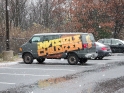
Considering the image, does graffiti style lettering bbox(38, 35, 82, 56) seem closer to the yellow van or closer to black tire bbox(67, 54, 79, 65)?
the yellow van

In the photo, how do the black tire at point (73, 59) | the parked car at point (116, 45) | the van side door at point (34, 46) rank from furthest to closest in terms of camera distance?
the parked car at point (116, 45) → the van side door at point (34, 46) → the black tire at point (73, 59)

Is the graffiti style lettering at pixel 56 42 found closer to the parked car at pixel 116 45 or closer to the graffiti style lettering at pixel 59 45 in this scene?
the graffiti style lettering at pixel 59 45

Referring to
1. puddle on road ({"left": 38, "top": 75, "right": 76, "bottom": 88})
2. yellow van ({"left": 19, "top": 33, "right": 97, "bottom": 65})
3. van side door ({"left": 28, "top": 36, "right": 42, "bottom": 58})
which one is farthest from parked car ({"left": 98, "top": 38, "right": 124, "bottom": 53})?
puddle on road ({"left": 38, "top": 75, "right": 76, "bottom": 88})

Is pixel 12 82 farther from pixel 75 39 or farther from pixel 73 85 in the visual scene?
pixel 75 39

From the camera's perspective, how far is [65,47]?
779 inches

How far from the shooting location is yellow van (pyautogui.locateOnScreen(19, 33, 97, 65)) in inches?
763

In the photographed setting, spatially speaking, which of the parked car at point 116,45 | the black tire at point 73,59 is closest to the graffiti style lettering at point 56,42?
the black tire at point 73,59

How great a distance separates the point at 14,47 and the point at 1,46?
89.0 inches

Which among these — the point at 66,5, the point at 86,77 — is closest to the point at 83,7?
the point at 66,5

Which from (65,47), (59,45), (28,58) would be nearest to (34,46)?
(28,58)

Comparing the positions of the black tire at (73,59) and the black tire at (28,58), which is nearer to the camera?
the black tire at (73,59)

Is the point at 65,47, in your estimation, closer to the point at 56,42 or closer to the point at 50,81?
the point at 56,42

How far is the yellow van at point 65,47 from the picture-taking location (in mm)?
19375

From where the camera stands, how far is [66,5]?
53469 mm
